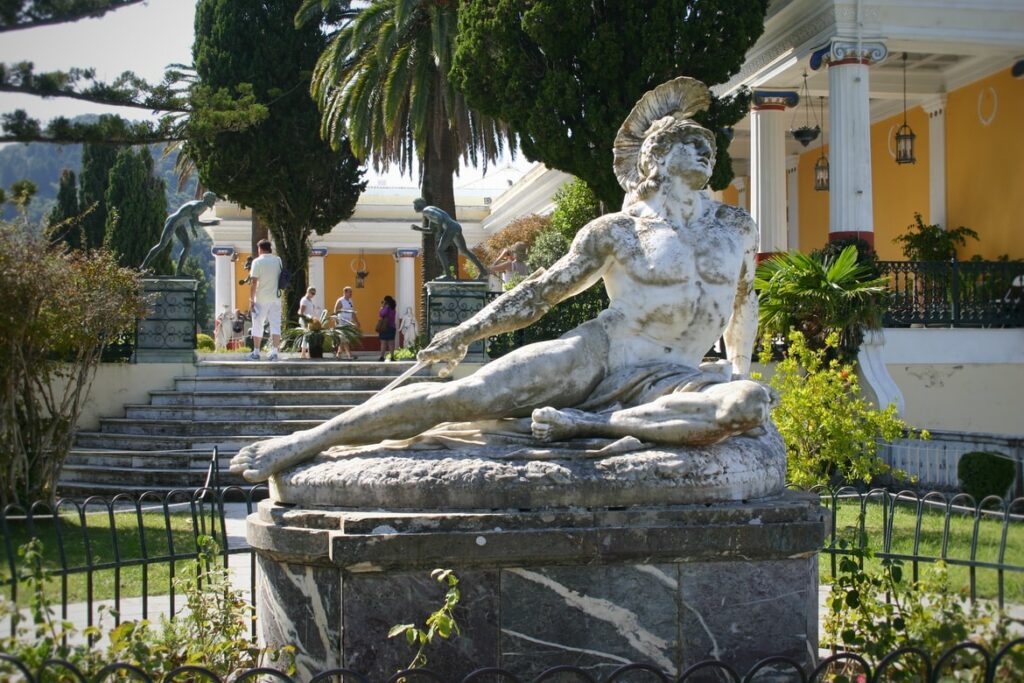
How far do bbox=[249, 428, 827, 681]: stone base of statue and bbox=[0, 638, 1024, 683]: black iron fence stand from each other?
78 mm

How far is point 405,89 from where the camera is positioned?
19625 millimetres

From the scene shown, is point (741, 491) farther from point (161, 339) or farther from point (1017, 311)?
point (1017, 311)

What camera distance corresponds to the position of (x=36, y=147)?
12769cm

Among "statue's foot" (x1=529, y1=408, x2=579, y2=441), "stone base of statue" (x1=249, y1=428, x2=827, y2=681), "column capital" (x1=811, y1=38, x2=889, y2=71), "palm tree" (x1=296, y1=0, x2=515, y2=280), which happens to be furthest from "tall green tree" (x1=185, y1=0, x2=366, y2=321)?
"stone base of statue" (x1=249, y1=428, x2=827, y2=681)

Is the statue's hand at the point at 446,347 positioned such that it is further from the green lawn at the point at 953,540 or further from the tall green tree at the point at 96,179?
the tall green tree at the point at 96,179

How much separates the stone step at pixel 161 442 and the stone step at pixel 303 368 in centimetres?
173

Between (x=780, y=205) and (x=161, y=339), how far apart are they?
10.1 metres

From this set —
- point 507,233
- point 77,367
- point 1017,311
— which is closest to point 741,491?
point 77,367

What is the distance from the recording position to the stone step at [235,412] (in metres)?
13.3

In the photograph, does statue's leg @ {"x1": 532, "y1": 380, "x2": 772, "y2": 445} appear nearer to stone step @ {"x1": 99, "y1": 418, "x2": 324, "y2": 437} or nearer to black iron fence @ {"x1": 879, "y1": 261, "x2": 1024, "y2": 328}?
stone step @ {"x1": 99, "y1": 418, "x2": 324, "y2": 437}

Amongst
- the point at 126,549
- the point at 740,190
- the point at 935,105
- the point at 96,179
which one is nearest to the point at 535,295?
the point at 126,549

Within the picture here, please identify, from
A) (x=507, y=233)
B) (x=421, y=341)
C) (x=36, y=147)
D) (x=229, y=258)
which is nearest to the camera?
(x=421, y=341)

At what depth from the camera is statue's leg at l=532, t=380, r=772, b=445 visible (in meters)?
4.29

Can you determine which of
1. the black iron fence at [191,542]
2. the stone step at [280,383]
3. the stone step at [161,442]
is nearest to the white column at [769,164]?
the stone step at [280,383]
